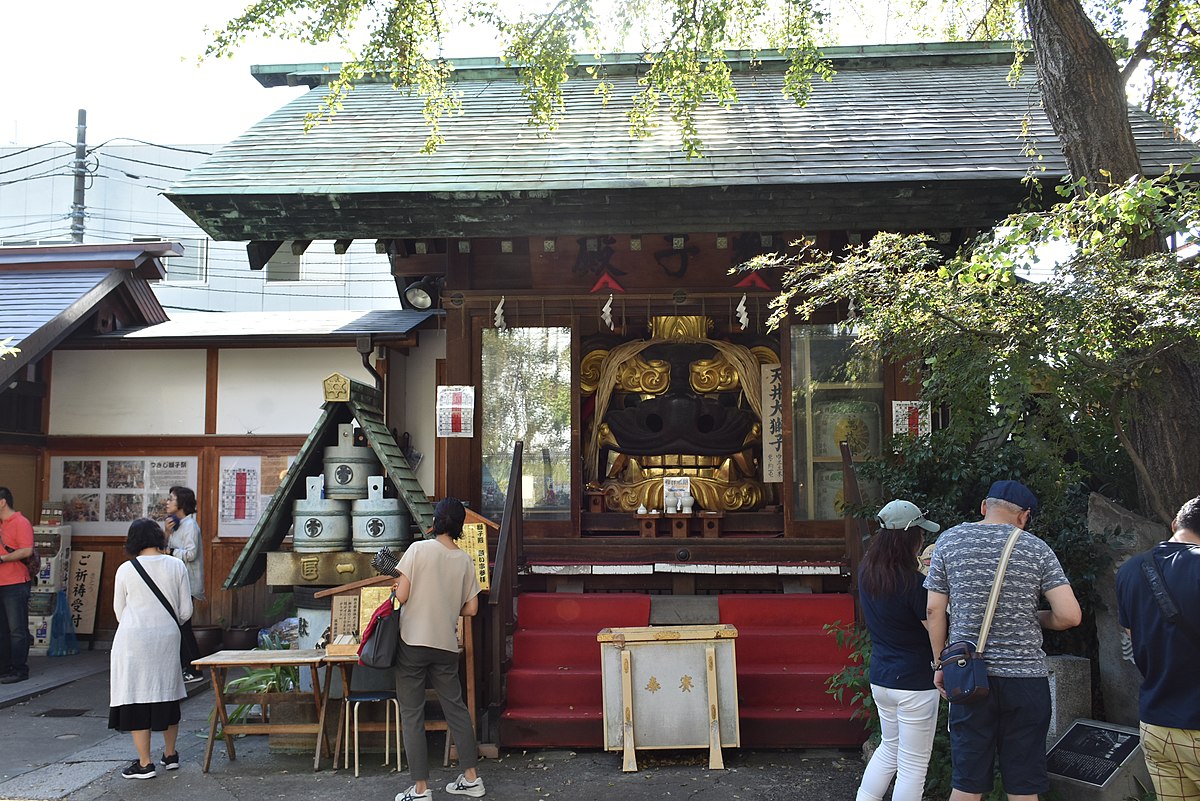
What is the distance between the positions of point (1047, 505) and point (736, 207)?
3690mm

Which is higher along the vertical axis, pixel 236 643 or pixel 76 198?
pixel 76 198

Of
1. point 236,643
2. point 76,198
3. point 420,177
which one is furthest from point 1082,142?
point 76,198

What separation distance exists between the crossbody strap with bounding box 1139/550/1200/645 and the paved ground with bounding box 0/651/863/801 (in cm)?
287

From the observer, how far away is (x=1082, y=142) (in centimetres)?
605

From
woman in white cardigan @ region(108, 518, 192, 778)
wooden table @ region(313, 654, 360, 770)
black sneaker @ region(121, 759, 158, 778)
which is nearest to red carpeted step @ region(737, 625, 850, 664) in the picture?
wooden table @ region(313, 654, 360, 770)

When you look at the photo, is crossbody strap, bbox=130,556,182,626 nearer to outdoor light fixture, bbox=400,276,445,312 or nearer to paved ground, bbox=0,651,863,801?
paved ground, bbox=0,651,863,801

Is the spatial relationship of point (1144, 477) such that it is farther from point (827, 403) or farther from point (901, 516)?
point (827, 403)

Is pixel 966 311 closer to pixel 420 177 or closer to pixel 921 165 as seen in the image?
pixel 921 165

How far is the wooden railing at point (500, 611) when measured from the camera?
703 centimetres

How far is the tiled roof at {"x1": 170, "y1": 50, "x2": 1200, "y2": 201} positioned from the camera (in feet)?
27.7

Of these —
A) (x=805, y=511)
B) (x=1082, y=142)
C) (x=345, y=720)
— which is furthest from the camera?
(x=805, y=511)

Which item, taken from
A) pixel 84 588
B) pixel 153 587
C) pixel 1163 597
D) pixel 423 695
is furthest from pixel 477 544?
pixel 84 588

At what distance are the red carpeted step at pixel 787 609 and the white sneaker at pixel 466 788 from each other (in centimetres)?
292

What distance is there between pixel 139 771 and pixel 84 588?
18.3 ft
